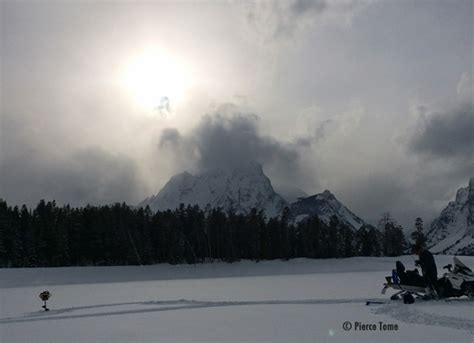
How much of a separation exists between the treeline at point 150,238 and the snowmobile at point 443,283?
51.8m

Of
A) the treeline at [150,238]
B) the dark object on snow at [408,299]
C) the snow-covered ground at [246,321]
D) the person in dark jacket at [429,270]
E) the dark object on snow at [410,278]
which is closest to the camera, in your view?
the snow-covered ground at [246,321]

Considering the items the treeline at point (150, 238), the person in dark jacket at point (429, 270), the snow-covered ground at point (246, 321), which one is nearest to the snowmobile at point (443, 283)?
the person in dark jacket at point (429, 270)

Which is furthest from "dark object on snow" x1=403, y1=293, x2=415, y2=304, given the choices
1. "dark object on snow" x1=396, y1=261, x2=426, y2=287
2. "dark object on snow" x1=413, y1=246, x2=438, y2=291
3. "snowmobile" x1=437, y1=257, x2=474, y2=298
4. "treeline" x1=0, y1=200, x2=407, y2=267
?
"treeline" x1=0, y1=200, x2=407, y2=267

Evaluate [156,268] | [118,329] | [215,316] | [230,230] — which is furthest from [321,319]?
[230,230]

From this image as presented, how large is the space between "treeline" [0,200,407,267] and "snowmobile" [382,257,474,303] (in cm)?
5184

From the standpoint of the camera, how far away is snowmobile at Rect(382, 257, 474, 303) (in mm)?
14312

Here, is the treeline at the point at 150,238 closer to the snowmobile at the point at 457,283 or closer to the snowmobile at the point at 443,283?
the snowmobile at the point at 443,283

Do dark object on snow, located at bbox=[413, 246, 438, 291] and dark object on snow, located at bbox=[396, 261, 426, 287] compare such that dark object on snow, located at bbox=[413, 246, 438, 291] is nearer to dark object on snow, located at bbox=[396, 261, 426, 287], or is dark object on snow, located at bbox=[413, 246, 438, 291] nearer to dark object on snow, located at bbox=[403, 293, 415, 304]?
dark object on snow, located at bbox=[396, 261, 426, 287]

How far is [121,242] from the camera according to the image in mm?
64250

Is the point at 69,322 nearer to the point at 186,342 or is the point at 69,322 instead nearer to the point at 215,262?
the point at 186,342

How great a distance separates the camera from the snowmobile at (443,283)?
14.3 m

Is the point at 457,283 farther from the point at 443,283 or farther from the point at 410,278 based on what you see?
the point at 410,278

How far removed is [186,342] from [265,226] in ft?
219

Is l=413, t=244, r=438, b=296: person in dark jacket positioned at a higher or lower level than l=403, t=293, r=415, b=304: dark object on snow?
higher
